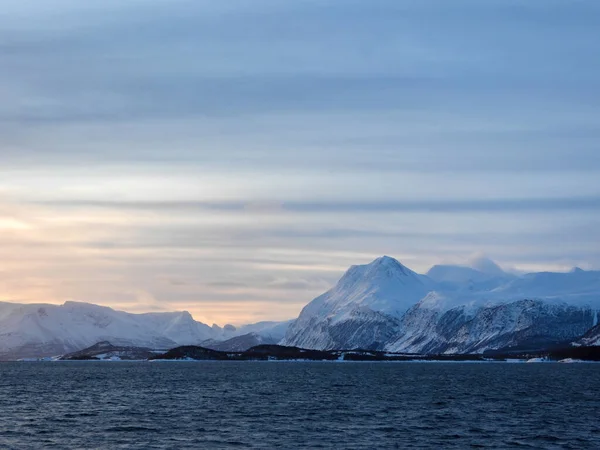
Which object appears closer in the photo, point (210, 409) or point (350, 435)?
point (350, 435)

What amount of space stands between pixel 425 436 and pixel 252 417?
109 ft

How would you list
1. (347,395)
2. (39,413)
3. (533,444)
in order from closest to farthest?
1. (533,444)
2. (39,413)
3. (347,395)

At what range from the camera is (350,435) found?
116 metres

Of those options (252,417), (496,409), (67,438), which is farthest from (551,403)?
(67,438)

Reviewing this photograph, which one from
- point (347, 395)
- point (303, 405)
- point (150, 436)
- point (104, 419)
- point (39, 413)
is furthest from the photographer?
point (347, 395)

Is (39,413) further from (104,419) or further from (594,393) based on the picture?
(594,393)

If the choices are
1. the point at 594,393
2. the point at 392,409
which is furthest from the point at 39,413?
the point at 594,393

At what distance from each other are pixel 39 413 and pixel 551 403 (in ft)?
296

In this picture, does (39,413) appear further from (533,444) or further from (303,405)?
(533,444)

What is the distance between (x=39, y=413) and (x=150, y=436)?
42.0 metres

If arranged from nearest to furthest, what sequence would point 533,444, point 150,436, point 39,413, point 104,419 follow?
point 533,444 < point 150,436 < point 104,419 < point 39,413

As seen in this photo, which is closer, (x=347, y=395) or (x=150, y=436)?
(x=150, y=436)

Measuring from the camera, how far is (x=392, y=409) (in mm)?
153125

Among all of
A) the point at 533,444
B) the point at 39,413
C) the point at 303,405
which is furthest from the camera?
the point at 303,405
